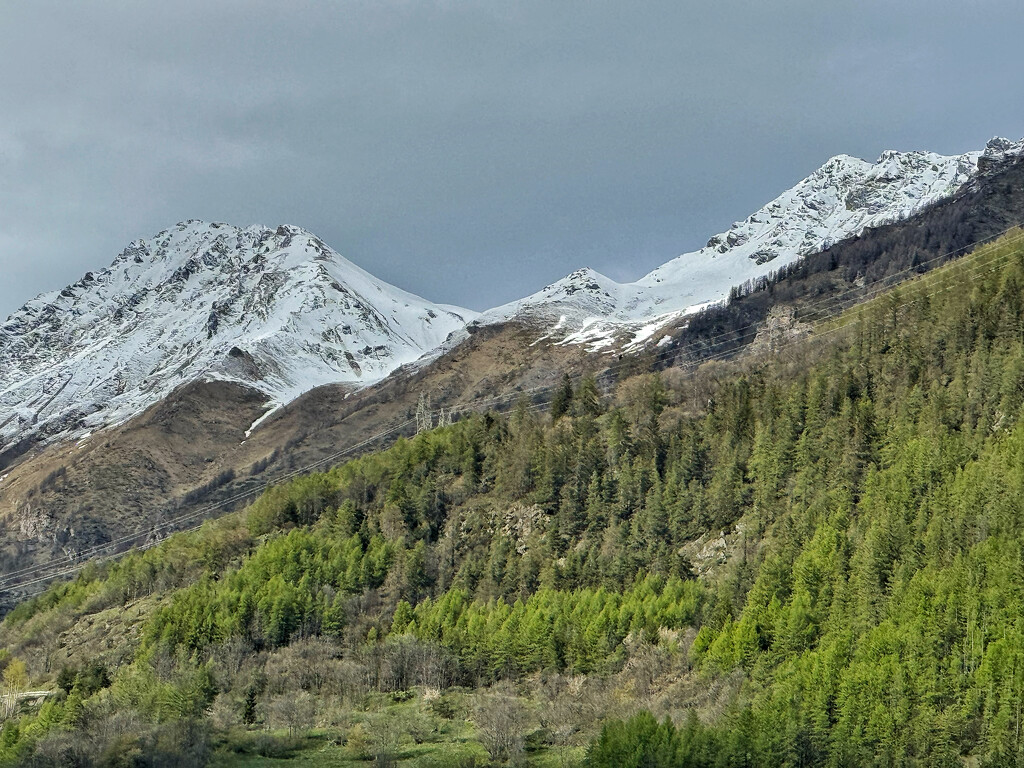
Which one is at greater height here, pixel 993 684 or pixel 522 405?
pixel 522 405

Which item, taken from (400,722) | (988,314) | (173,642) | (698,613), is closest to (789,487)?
(698,613)

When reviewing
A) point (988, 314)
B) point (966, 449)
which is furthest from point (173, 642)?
point (988, 314)

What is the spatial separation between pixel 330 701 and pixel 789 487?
51122 millimetres

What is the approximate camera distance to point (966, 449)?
359ft

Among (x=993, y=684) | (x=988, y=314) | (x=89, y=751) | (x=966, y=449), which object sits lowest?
(x=993, y=684)

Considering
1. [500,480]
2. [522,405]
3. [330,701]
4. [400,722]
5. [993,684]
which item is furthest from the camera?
[522,405]

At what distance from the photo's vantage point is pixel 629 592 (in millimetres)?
120688

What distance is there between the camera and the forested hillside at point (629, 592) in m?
88.8

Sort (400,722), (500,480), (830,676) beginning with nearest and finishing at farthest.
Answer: (830,676), (400,722), (500,480)

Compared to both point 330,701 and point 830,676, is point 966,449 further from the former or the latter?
point 330,701

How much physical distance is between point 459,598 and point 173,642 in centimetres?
3188

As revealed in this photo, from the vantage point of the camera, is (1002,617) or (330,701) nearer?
(1002,617)

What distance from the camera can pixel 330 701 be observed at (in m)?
112

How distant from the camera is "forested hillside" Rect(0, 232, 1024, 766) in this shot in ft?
291
